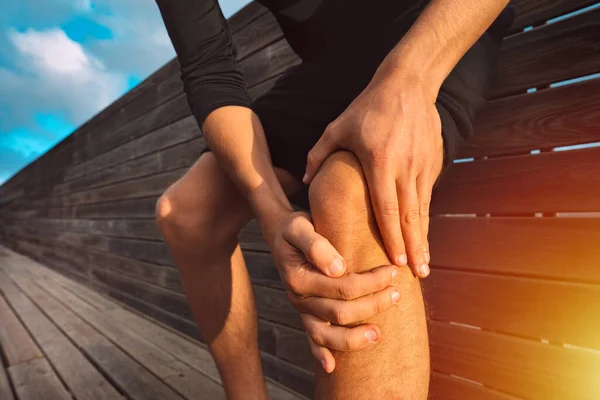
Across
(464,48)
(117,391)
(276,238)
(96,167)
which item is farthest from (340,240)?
(96,167)

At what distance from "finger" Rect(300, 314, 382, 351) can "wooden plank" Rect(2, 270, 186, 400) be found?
1.28 m

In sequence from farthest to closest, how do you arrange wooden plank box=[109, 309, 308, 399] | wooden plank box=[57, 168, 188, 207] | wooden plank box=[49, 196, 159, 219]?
wooden plank box=[49, 196, 159, 219] → wooden plank box=[57, 168, 188, 207] → wooden plank box=[109, 309, 308, 399]

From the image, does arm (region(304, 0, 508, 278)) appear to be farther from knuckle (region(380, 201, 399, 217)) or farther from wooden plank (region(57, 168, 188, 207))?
wooden plank (region(57, 168, 188, 207))

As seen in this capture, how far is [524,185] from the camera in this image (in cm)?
92

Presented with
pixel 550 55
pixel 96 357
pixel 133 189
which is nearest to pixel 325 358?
pixel 550 55

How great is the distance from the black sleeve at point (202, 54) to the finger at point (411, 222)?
52cm

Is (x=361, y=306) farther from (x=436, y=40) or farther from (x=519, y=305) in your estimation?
(x=519, y=305)

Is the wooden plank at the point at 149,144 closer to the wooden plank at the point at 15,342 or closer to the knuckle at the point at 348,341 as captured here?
the wooden plank at the point at 15,342

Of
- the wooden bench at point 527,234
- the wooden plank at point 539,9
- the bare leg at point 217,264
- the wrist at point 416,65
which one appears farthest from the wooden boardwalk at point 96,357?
the wooden plank at point 539,9

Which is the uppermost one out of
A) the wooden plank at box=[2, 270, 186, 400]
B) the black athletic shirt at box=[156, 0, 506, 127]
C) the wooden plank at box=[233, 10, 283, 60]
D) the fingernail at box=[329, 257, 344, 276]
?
the wooden plank at box=[233, 10, 283, 60]

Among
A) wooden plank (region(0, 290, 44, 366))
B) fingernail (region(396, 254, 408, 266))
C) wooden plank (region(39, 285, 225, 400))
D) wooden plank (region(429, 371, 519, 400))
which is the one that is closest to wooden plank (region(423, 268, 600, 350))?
wooden plank (region(429, 371, 519, 400))

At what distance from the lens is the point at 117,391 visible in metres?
1.58

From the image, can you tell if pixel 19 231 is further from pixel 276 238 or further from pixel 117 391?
pixel 276 238

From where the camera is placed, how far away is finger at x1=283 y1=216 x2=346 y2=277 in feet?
1.69
